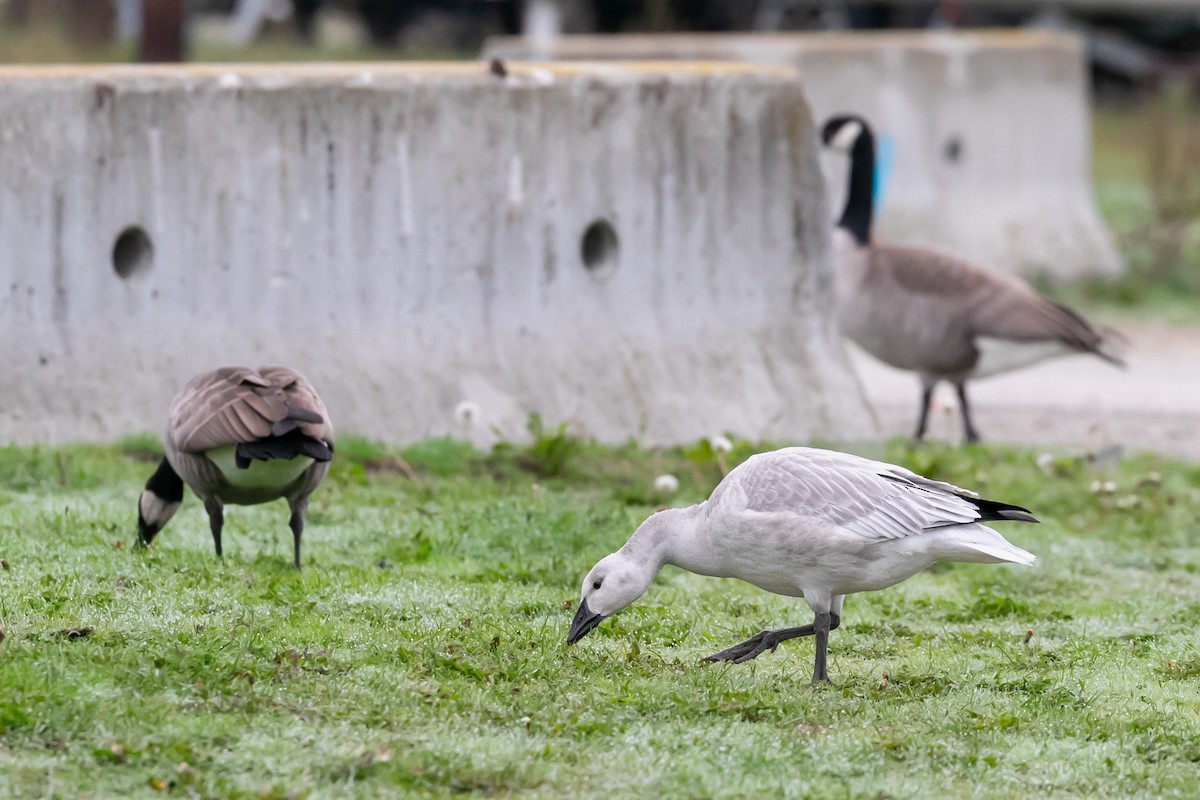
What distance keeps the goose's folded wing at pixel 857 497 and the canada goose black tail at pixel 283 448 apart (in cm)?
146

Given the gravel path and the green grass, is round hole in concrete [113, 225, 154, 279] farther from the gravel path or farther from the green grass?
the gravel path

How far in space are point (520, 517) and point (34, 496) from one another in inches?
82.1

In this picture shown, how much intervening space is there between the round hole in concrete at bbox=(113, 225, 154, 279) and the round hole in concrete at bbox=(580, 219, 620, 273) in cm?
228

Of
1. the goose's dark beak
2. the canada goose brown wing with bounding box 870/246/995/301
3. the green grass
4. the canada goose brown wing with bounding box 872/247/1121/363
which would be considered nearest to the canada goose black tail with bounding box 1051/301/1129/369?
the canada goose brown wing with bounding box 872/247/1121/363

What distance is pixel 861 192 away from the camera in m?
11.5

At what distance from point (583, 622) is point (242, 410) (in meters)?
1.50

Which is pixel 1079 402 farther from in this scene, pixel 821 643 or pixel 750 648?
pixel 821 643

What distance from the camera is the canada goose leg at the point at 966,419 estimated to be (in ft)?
34.7

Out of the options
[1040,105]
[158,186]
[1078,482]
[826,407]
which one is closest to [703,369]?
[826,407]

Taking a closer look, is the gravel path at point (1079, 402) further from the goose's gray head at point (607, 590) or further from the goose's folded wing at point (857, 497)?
the goose's gray head at point (607, 590)

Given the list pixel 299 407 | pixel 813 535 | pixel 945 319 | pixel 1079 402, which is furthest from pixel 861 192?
pixel 813 535

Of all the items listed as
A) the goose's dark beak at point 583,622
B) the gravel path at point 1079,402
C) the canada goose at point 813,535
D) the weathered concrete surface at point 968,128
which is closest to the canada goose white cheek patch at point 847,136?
the gravel path at point 1079,402

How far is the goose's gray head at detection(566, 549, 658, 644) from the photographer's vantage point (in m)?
5.39

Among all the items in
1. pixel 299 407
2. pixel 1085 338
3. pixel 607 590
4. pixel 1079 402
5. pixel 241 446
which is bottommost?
pixel 1079 402
